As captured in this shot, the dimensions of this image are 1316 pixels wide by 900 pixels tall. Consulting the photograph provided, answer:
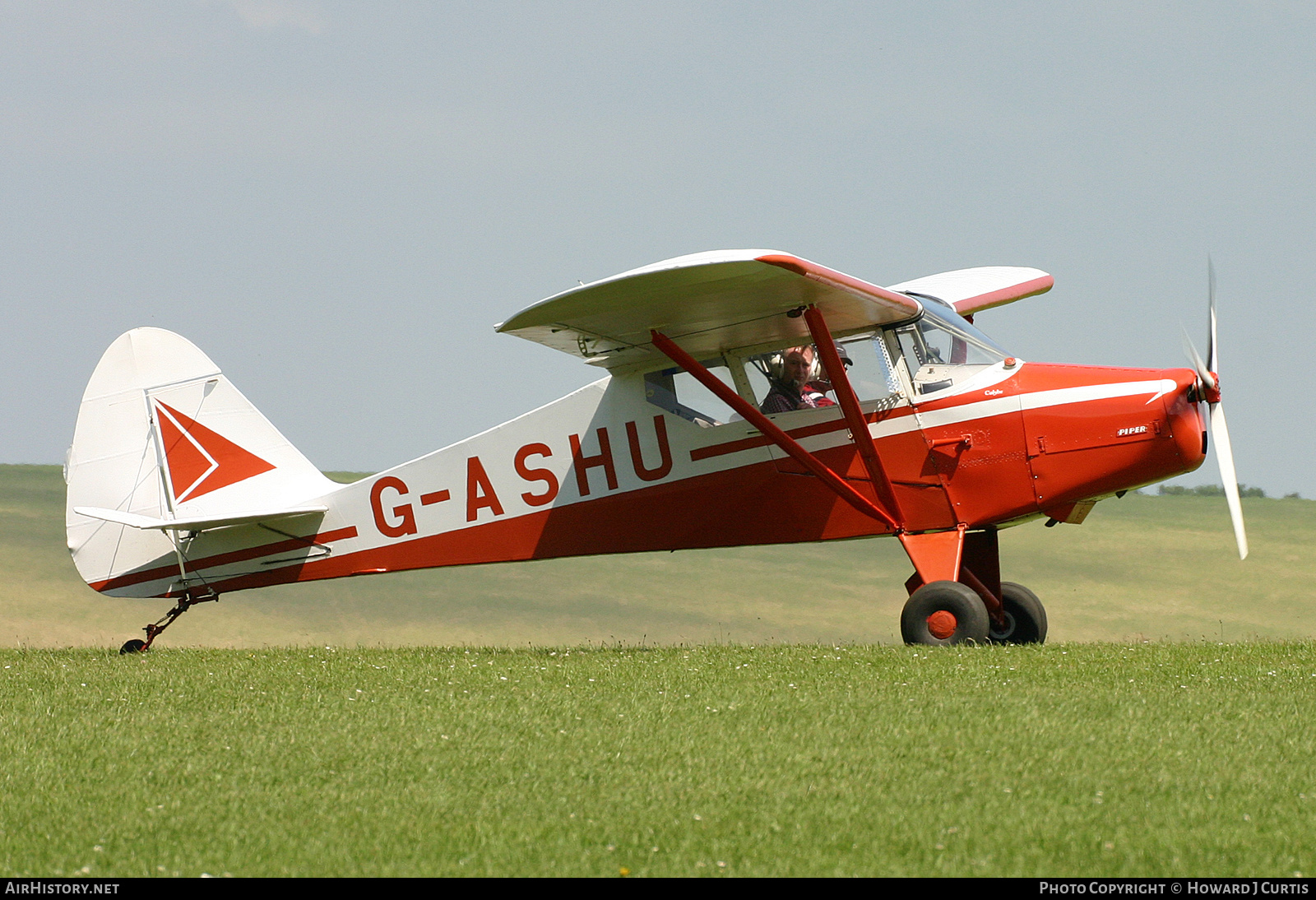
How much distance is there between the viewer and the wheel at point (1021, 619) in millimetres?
12102

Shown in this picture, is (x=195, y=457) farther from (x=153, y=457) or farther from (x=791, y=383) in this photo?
(x=791, y=383)

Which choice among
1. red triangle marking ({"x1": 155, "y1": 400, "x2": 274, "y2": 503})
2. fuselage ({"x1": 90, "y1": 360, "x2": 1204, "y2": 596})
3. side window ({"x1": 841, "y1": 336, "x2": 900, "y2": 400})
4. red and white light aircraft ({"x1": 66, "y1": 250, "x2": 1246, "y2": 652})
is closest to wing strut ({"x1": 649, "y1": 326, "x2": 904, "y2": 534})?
red and white light aircraft ({"x1": 66, "y1": 250, "x2": 1246, "y2": 652})

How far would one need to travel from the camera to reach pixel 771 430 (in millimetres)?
11031

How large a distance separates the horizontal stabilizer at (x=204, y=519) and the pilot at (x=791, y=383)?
193 inches

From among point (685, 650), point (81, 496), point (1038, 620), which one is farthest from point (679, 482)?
point (81, 496)

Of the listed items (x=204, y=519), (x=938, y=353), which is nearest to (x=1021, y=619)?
(x=938, y=353)

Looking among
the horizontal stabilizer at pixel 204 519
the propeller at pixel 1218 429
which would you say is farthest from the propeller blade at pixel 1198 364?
the horizontal stabilizer at pixel 204 519

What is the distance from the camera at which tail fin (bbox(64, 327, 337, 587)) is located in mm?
13164

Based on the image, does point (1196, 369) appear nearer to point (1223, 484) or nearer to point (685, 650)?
point (1223, 484)

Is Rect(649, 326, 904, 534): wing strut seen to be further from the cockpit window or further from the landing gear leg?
the landing gear leg

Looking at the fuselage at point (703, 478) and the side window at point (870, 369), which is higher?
the side window at point (870, 369)

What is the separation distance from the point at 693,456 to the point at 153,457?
5.78 metres

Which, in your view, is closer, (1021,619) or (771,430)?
(771,430)

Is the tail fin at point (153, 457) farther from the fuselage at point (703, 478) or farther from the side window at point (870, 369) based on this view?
the side window at point (870, 369)
